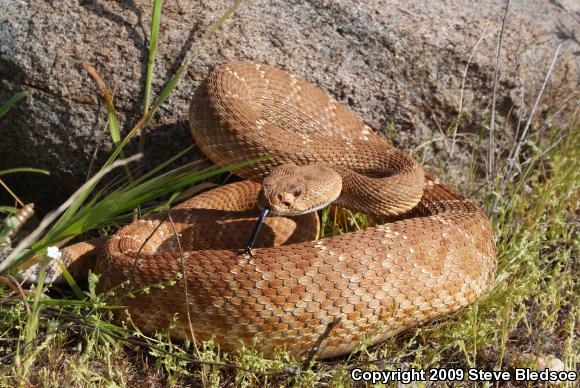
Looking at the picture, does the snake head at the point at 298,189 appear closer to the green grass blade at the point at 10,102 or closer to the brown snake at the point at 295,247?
the brown snake at the point at 295,247

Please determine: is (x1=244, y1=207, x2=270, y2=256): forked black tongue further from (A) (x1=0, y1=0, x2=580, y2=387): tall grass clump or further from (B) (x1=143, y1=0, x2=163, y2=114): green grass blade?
(B) (x1=143, y1=0, x2=163, y2=114): green grass blade

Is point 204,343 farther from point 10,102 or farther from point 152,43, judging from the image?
point 152,43

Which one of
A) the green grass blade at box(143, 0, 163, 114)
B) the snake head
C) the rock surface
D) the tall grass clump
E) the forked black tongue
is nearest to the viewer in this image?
the tall grass clump

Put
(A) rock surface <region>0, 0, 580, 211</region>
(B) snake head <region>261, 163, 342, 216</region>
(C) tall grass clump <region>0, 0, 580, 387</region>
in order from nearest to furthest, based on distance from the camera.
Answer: (C) tall grass clump <region>0, 0, 580, 387</region>, (B) snake head <region>261, 163, 342, 216</region>, (A) rock surface <region>0, 0, 580, 211</region>

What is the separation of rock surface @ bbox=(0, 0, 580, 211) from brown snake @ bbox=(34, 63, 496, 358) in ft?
1.33

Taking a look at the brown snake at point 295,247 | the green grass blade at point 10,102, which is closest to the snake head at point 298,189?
the brown snake at point 295,247

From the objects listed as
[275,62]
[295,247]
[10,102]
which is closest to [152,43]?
[275,62]

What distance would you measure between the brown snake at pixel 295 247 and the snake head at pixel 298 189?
1 centimetres

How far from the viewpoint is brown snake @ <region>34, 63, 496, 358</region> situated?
13.7 feet

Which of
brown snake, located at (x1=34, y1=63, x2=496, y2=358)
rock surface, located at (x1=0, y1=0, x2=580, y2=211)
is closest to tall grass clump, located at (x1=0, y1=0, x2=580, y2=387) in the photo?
brown snake, located at (x1=34, y1=63, x2=496, y2=358)

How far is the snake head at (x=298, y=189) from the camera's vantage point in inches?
185

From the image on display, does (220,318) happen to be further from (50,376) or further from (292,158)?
(292,158)

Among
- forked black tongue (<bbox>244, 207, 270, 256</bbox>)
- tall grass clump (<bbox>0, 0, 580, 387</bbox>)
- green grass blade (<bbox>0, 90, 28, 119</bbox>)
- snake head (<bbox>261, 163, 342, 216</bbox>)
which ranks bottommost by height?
tall grass clump (<bbox>0, 0, 580, 387</bbox>)

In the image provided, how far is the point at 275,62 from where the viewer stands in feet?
20.5
